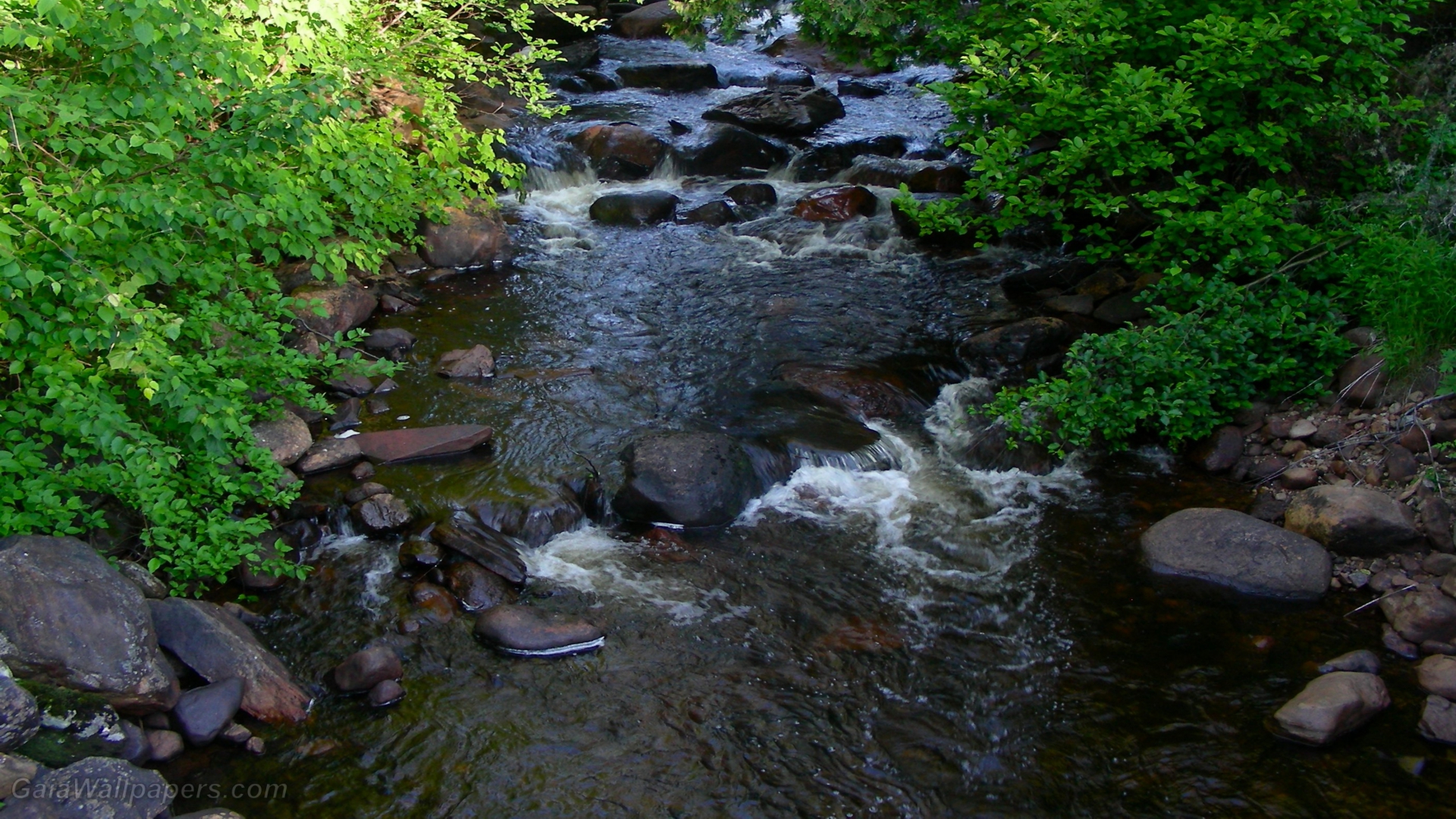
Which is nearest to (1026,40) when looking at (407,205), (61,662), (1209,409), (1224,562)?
(1209,409)

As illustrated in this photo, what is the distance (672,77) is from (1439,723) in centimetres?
1623

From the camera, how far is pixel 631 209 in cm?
Answer: 1274

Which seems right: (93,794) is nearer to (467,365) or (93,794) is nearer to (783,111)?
(467,365)

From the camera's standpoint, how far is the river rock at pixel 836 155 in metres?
14.4

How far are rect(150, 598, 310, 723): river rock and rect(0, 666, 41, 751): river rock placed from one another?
2.83ft

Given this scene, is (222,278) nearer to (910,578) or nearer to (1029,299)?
(910,578)

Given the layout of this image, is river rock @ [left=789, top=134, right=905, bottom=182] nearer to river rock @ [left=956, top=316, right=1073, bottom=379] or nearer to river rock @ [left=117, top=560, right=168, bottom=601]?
river rock @ [left=956, top=316, right=1073, bottom=379]

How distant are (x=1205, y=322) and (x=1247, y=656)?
268 centimetres

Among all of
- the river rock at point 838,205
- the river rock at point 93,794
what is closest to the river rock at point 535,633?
the river rock at point 93,794

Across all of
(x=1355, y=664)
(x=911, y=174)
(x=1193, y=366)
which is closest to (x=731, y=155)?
(x=911, y=174)

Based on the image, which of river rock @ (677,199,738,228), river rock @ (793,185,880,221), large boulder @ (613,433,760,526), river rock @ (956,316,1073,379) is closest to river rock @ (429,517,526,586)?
large boulder @ (613,433,760,526)

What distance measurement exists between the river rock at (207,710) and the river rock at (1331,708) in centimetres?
515

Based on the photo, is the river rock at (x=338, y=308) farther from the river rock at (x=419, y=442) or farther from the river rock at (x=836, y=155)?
the river rock at (x=836, y=155)

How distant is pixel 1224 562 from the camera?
6078 mm
